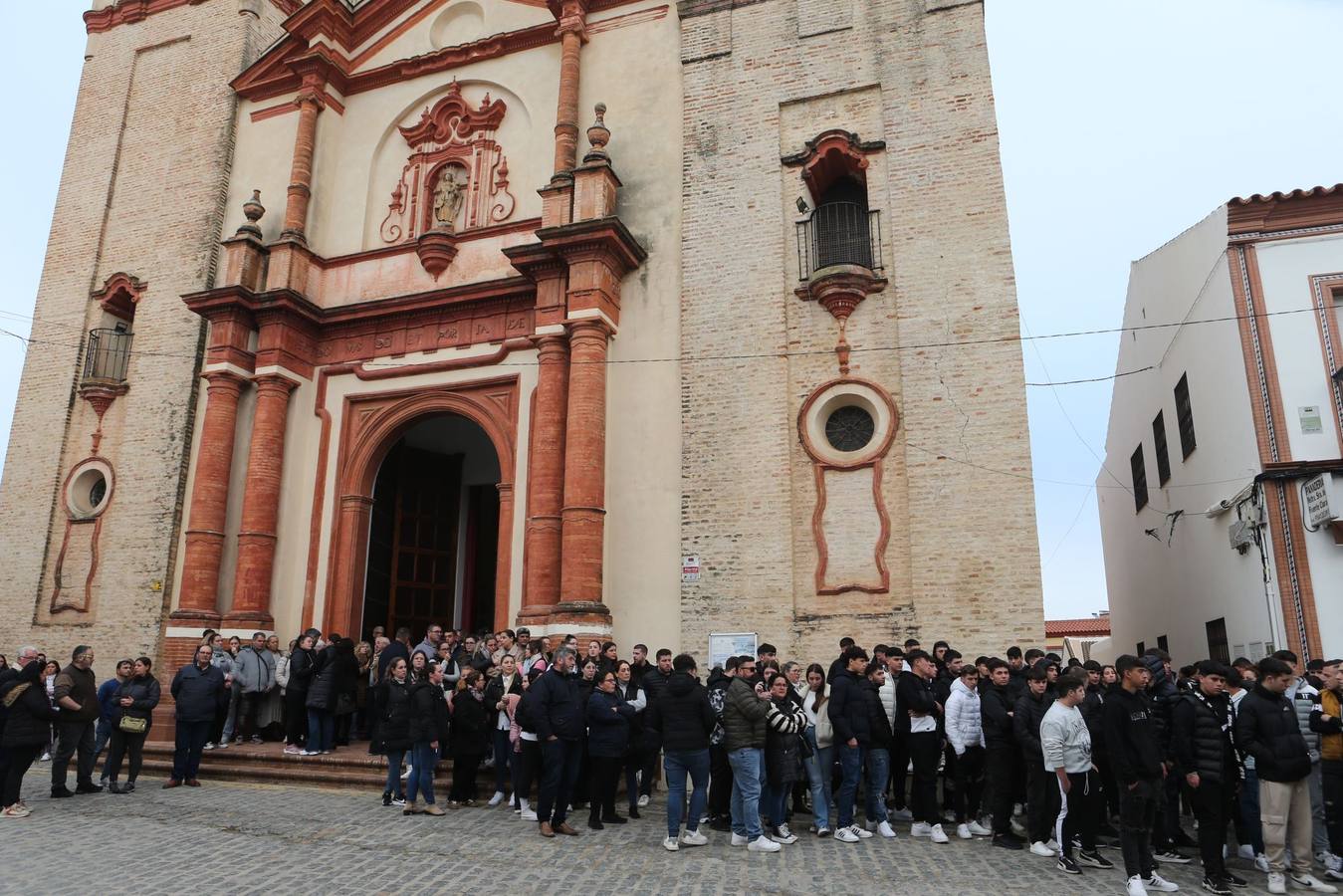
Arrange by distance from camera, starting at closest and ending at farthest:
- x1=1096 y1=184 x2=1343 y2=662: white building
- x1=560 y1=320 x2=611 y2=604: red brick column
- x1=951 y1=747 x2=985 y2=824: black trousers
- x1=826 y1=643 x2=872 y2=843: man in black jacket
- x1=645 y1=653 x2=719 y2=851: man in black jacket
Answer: x1=645 y1=653 x2=719 y2=851: man in black jacket → x1=826 y1=643 x2=872 y2=843: man in black jacket → x1=951 y1=747 x2=985 y2=824: black trousers → x1=1096 y1=184 x2=1343 y2=662: white building → x1=560 y1=320 x2=611 y2=604: red brick column

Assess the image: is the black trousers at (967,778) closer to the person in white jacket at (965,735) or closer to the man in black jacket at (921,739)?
the person in white jacket at (965,735)

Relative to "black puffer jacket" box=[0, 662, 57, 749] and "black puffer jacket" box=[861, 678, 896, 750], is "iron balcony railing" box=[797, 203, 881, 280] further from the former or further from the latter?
"black puffer jacket" box=[0, 662, 57, 749]

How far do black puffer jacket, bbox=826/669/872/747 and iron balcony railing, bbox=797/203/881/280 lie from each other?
659 cm

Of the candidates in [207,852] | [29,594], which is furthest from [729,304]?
[29,594]

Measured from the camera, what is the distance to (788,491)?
1290 cm

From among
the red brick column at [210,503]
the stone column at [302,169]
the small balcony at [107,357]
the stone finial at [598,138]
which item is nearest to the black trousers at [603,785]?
the red brick column at [210,503]

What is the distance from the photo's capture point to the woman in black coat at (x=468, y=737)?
9844 mm

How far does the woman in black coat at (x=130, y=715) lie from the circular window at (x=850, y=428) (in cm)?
896

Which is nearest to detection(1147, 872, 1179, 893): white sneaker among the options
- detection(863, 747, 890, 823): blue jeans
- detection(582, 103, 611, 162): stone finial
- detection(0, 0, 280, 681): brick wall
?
detection(863, 747, 890, 823): blue jeans

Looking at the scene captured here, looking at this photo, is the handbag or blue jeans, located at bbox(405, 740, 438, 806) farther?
the handbag

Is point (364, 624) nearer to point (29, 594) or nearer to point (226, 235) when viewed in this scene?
point (29, 594)

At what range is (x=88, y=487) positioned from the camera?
17344 millimetres

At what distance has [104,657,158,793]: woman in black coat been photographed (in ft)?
35.4

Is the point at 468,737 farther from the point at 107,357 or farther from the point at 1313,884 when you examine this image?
the point at 107,357
